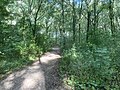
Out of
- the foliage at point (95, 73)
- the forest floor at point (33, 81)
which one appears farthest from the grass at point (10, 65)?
the foliage at point (95, 73)

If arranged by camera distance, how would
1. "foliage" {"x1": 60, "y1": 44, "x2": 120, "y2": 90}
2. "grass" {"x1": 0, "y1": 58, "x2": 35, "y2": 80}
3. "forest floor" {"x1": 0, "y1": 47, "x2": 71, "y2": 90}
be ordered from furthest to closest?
1. "grass" {"x1": 0, "y1": 58, "x2": 35, "y2": 80}
2. "forest floor" {"x1": 0, "y1": 47, "x2": 71, "y2": 90}
3. "foliage" {"x1": 60, "y1": 44, "x2": 120, "y2": 90}

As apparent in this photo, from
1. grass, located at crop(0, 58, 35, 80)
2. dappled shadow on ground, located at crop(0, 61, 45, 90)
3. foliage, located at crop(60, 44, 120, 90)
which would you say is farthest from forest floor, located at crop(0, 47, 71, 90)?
grass, located at crop(0, 58, 35, 80)

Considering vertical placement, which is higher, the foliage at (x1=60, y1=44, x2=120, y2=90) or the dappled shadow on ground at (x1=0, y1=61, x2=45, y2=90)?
the foliage at (x1=60, y1=44, x2=120, y2=90)

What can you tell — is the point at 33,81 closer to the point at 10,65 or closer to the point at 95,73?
the point at 95,73

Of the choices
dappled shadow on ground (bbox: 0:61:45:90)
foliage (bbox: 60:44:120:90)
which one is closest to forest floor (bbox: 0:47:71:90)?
dappled shadow on ground (bbox: 0:61:45:90)

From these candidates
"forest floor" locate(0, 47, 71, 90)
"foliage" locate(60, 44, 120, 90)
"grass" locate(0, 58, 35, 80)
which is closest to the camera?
"foliage" locate(60, 44, 120, 90)

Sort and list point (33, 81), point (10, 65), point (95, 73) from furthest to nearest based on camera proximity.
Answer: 1. point (10, 65)
2. point (33, 81)
3. point (95, 73)

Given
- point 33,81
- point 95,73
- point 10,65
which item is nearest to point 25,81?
point 33,81

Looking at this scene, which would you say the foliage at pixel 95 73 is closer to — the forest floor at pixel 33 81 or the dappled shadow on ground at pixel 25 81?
the forest floor at pixel 33 81

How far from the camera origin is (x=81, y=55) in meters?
11.6

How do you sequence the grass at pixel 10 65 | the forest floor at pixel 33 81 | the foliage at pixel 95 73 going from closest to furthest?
1. the foliage at pixel 95 73
2. the forest floor at pixel 33 81
3. the grass at pixel 10 65

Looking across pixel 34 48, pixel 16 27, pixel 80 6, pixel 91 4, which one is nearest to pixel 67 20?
pixel 80 6

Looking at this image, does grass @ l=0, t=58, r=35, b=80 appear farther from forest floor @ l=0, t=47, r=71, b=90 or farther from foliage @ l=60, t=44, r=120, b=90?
foliage @ l=60, t=44, r=120, b=90

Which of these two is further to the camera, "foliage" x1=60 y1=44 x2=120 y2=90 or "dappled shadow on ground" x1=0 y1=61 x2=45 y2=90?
"dappled shadow on ground" x1=0 y1=61 x2=45 y2=90
